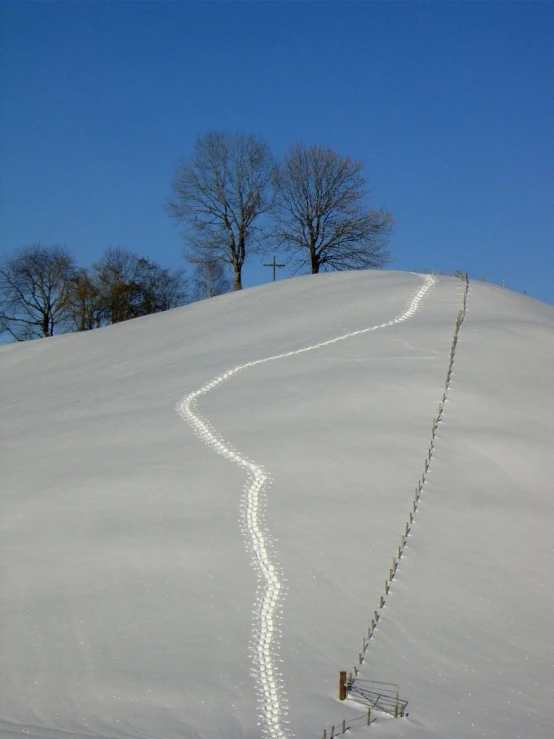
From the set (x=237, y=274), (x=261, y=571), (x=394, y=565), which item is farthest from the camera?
(x=237, y=274)

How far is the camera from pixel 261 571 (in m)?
8.85

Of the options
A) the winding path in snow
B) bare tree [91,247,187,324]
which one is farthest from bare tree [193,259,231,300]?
the winding path in snow

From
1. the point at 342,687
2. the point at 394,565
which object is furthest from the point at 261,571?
the point at 342,687

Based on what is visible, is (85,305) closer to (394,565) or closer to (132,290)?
(132,290)

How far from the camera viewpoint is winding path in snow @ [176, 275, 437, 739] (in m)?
6.95

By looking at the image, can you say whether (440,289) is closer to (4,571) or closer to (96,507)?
(96,507)

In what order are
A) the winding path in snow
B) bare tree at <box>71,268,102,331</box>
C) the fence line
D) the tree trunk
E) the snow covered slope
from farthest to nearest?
bare tree at <box>71,268,102,331</box> < the tree trunk < the snow covered slope < the winding path in snow < the fence line

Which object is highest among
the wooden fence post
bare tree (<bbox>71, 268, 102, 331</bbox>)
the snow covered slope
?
bare tree (<bbox>71, 268, 102, 331</bbox>)

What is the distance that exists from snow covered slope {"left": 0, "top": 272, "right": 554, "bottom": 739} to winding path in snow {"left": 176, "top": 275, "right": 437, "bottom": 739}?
3cm

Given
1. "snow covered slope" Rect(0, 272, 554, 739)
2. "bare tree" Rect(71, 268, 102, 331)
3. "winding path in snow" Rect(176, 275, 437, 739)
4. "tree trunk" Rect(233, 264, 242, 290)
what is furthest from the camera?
"bare tree" Rect(71, 268, 102, 331)

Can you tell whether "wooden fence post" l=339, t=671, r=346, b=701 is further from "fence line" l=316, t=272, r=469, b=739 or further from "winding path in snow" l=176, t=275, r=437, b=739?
"winding path in snow" l=176, t=275, r=437, b=739

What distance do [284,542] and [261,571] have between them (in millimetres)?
593

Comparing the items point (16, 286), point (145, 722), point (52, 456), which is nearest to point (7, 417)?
point (52, 456)

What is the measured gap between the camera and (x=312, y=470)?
10945mm
